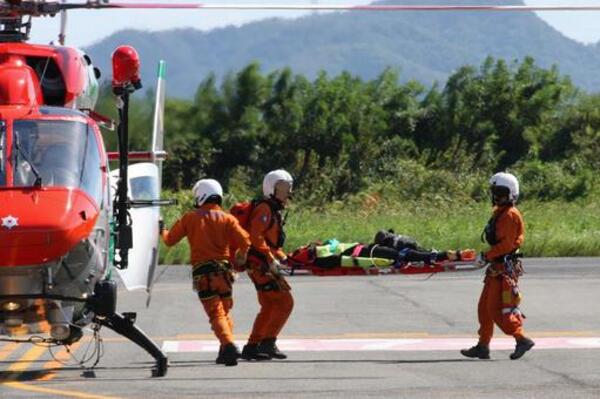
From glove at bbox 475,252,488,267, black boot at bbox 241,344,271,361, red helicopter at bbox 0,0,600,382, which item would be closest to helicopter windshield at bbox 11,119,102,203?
red helicopter at bbox 0,0,600,382

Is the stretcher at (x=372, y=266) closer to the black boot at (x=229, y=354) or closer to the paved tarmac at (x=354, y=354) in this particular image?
the paved tarmac at (x=354, y=354)

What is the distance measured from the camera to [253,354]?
13766 mm

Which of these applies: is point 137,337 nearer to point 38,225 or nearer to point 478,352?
point 38,225

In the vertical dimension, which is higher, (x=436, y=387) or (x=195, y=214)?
(x=195, y=214)

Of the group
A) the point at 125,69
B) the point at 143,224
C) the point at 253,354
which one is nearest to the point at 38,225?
the point at 125,69

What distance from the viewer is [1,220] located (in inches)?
404

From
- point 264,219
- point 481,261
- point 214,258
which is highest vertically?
point 264,219

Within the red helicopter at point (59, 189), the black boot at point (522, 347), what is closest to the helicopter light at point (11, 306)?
the red helicopter at point (59, 189)

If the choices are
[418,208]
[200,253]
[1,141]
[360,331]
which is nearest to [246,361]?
[200,253]

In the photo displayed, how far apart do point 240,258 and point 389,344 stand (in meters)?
2.30

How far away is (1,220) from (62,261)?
29.7 inches

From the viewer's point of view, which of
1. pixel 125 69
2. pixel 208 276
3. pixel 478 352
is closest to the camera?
pixel 125 69

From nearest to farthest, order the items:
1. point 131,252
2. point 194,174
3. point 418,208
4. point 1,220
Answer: point 1,220 < point 131,252 < point 418,208 < point 194,174

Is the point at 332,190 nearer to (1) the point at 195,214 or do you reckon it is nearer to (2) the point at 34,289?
(1) the point at 195,214
